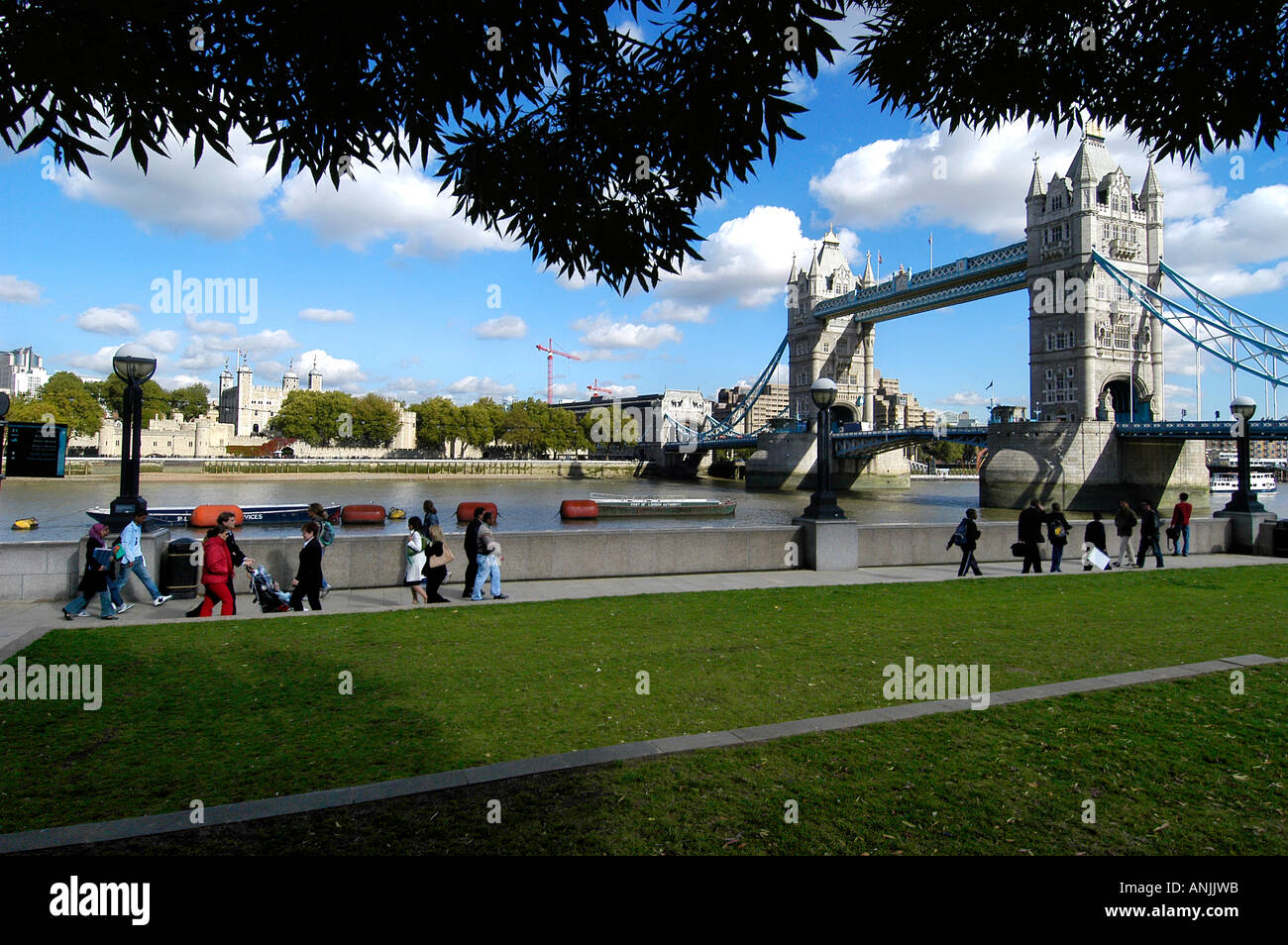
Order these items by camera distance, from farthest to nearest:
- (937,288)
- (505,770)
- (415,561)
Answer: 1. (937,288)
2. (415,561)
3. (505,770)

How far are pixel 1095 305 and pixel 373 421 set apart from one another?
94857mm

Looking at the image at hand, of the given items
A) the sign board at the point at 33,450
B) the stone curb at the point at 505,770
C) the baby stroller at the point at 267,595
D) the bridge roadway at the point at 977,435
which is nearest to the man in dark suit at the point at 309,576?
the baby stroller at the point at 267,595

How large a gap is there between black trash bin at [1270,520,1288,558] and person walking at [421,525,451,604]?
708 inches

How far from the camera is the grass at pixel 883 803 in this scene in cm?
370

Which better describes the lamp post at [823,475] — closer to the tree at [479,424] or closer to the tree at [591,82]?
the tree at [591,82]

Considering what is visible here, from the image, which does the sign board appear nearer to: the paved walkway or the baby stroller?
the paved walkway

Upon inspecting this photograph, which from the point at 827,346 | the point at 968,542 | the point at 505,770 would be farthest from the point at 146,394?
the point at 505,770

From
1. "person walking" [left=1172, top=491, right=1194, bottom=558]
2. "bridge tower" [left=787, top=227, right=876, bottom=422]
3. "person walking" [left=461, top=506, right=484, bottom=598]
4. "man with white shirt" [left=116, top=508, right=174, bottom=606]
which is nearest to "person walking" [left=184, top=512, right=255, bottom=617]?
"man with white shirt" [left=116, top=508, right=174, bottom=606]

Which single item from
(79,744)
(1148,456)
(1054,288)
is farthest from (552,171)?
(1054,288)

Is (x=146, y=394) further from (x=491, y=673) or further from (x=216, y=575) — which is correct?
(x=491, y=673)

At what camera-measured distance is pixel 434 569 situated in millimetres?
11047

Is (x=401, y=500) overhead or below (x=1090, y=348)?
below

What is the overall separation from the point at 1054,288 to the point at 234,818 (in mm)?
71735

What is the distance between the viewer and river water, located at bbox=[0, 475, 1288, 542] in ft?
140
